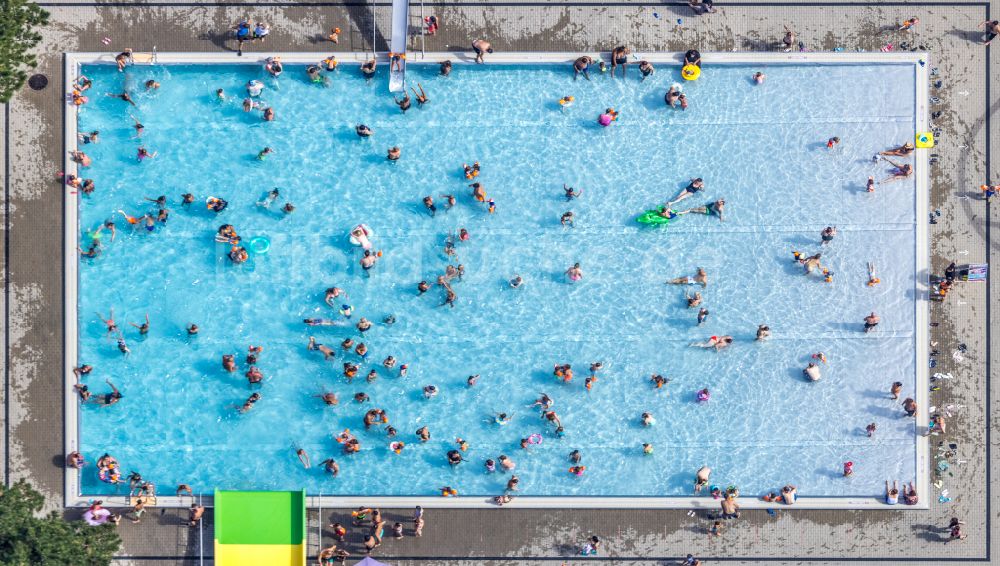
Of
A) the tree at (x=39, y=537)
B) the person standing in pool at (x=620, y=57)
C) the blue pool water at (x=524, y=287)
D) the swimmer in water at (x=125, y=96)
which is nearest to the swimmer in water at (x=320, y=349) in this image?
the blue pool water at (x=524, y=287)

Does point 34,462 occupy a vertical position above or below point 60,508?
above

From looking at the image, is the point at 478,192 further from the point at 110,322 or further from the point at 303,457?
the point at 110,322

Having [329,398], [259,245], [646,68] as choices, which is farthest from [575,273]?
[259,245]

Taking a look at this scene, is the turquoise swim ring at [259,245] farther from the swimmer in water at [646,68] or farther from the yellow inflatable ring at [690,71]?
the yellow inflatable ring at [690,71]

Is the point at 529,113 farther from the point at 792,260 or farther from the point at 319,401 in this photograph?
the point at 319,401

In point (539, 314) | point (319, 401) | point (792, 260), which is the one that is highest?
point (792, 260)

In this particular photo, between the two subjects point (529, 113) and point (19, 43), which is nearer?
point (19, 43)

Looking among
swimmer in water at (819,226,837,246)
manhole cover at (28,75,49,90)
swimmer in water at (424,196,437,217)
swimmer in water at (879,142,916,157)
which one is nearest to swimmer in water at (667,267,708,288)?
swimmer in water at (819,226,837,246)

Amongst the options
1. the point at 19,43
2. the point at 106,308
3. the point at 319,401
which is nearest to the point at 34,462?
the point at 106,308
